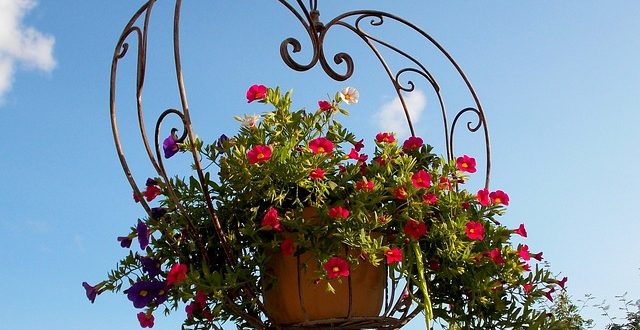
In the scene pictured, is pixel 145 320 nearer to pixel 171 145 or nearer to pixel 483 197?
pixel 171 145

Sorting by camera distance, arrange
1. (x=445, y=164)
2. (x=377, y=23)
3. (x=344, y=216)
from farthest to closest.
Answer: (x=377, y=23)
(x=445, y=164)
(x=344, y=216)

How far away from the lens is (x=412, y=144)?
2.06 meters

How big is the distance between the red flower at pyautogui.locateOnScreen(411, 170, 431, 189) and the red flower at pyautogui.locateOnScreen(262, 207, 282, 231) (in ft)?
1.19

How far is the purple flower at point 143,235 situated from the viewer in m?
1.89

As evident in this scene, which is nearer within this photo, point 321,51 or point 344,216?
point 344,216

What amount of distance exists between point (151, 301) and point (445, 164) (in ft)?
2.81

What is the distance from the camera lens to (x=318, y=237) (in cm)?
177

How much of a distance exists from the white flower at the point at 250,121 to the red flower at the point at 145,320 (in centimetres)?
55

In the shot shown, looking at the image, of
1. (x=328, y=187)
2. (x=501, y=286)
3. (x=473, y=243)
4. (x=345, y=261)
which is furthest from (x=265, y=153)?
(x=501, y=286)

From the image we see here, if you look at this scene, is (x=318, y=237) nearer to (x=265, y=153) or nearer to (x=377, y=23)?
(x=265, y=153)

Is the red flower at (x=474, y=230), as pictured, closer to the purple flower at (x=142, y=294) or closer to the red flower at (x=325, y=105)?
the red flower at (x=325, y=105)

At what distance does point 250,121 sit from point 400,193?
420mm

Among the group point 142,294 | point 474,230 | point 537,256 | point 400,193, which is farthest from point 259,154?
point 537,256

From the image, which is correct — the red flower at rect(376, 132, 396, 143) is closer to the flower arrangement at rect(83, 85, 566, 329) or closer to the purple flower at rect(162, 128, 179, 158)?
the flower arrangement at rect(83, 85, 566, 329)
